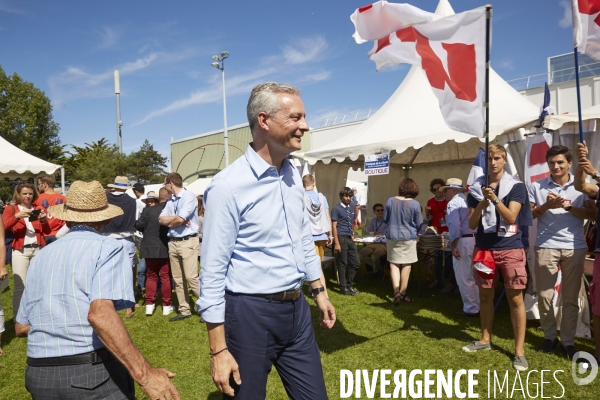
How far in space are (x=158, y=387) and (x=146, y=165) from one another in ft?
153

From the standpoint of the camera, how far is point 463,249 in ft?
19.0

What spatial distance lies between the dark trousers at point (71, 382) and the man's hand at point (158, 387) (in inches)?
8.7

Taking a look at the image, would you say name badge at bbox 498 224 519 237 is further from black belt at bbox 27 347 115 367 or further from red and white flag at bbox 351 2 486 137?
black belt at bbox 27 347 115 367

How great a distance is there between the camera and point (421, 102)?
27.8 feet

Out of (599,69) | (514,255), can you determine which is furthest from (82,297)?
(599,69)

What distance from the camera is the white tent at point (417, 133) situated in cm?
699

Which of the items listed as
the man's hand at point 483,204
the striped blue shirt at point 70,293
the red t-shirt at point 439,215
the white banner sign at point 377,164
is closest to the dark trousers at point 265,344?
the striped blue shirt at point 70,293

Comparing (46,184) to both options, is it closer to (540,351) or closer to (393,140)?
(393,140)

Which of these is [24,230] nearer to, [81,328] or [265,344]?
[81,328]

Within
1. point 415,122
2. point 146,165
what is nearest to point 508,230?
point 415,122

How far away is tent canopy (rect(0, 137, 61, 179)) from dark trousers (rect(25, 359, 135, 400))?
11.4m

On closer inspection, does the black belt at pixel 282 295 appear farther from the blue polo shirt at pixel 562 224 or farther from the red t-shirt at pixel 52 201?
the red t-shirt at pixel 52 201

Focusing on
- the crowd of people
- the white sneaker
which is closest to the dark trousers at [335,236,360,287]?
the white sneaker

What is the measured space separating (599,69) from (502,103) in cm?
1942
